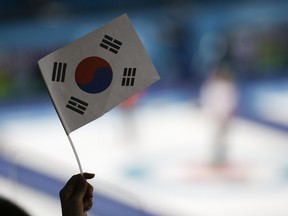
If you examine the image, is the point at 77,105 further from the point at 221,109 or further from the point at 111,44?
the point at 221,109

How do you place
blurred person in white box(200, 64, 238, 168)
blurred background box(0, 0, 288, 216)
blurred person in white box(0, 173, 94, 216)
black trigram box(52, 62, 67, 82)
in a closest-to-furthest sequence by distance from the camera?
blurred person in white box(0, 173, 94, 216)
black trigram box(52, 62, 67, 82)
blurred background box(0, 0, 288, 216)
blurred person in white box(200, 64, 238, 168)

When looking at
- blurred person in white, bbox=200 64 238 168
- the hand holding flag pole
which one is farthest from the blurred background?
the hand holding flag pole

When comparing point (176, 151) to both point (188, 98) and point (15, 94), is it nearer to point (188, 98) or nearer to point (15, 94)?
point (188, 98)

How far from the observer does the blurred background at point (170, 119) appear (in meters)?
4.91

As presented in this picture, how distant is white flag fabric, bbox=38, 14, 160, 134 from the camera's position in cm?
126

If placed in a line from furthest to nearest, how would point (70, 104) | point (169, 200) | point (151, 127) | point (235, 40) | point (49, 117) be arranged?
point (235, 40) → point (49, 117) → point (151, 127) → point (169, 200) → point (70, 104)

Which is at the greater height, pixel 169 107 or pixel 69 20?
pixel 69 20

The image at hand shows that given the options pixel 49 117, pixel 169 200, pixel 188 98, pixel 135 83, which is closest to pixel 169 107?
pixel 188 98

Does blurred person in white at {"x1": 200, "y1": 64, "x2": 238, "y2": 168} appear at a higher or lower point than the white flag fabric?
higher

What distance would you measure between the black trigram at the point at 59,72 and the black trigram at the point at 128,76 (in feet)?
0.38

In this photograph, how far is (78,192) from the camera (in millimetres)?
1153

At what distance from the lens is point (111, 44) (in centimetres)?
130

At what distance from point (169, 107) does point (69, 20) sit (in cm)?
198

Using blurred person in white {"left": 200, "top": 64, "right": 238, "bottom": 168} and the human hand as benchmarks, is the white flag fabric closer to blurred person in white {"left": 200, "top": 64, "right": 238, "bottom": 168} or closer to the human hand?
the human hand
